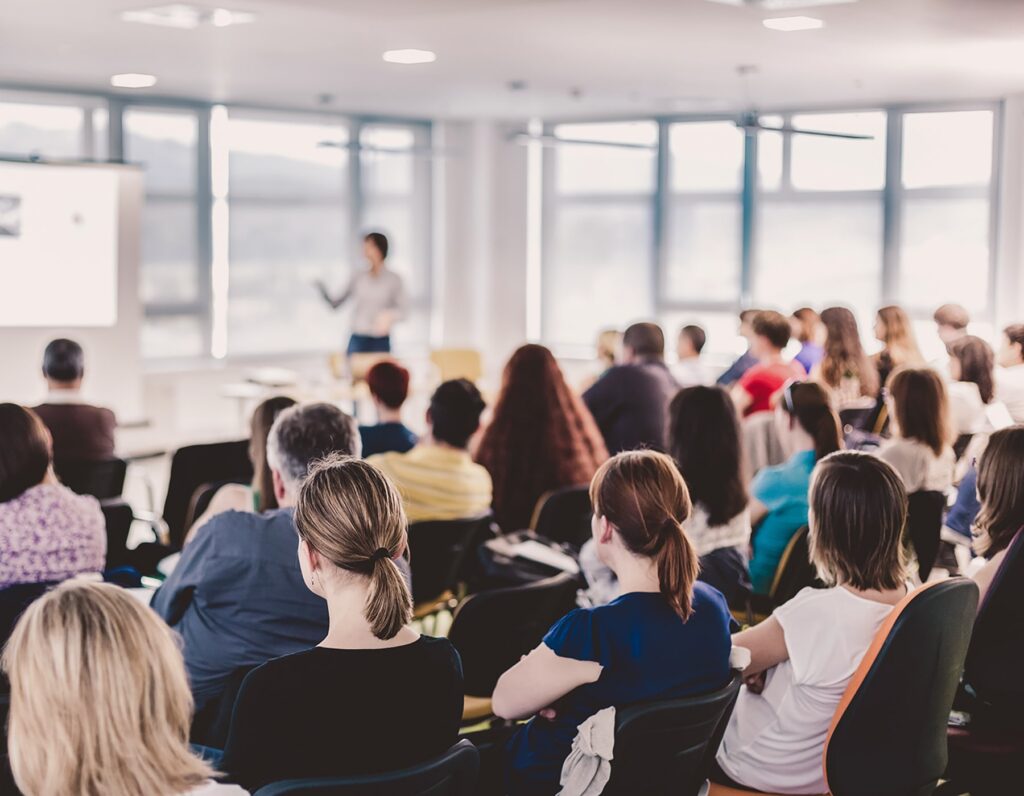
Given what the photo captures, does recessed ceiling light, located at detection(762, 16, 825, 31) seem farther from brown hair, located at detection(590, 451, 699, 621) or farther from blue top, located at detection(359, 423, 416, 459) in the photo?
brown hair, located at detection(590, 451, 699, 621)

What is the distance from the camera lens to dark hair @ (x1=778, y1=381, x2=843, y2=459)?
4.50 metres

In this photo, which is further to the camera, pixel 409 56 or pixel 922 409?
pixel 409 56

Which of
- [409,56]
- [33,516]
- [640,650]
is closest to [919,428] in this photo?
[640,650]

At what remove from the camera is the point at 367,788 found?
6.36 feet

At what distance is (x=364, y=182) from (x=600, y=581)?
948 cm

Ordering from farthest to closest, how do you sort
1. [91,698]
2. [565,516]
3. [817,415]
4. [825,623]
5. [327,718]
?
[565,516] → [817,415] → [825,623] → [327,718] → [91,698]

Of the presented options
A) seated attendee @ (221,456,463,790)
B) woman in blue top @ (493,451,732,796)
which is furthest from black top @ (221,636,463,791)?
woman in blue top @ (493,451,732,796)

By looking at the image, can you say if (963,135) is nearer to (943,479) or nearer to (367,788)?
(943,479)

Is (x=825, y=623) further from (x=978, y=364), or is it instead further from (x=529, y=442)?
(x=978, y=364)

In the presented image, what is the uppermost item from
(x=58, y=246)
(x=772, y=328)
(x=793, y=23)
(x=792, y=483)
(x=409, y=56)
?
(x=409, y=56)

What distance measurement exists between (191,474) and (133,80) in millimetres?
5338

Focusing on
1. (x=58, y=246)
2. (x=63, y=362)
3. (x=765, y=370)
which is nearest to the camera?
(x=63, y=362)

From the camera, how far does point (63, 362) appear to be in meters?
5.68

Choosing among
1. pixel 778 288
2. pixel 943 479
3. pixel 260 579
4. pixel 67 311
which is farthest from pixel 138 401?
pixel 260 579
